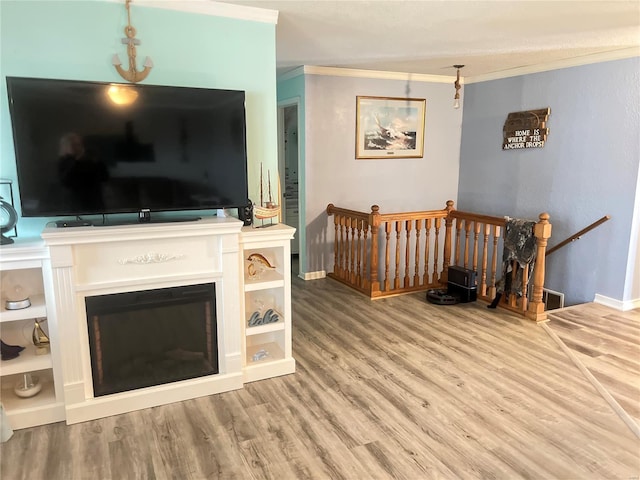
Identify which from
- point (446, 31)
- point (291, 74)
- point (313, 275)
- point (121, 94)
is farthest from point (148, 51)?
point (313, 275)

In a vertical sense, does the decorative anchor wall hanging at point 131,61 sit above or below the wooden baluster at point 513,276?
above

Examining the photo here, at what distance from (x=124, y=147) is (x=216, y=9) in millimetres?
1004

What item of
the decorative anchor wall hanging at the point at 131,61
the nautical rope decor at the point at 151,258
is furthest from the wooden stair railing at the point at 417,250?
the decorative anchor wall hanging at the point at 131,61

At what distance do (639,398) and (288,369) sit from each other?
2119mm

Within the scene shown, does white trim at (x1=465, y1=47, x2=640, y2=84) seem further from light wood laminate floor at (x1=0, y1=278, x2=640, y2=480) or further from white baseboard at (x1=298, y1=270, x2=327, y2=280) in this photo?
white baseboard at (x1=298, y1=270, x2=327, y2=280)

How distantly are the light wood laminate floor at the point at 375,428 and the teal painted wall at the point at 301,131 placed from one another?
1899 mm

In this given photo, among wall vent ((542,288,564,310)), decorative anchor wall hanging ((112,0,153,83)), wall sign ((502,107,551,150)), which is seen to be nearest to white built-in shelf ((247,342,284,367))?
decorative anchor wall hanging ((112,0,153,83))

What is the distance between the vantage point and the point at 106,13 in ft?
8.11

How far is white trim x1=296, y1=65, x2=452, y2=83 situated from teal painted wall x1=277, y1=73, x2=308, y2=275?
17 cm

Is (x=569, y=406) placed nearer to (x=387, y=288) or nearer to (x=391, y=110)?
(x=387, y=288)

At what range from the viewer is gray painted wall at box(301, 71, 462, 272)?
4.95 m

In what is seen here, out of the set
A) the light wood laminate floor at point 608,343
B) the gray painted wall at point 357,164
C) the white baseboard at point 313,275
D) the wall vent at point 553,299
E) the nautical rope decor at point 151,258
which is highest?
the gray painted wall at point 357,164

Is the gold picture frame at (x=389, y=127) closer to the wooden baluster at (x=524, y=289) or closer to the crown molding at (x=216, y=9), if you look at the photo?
the wooden baluster at (x=524, y=289)

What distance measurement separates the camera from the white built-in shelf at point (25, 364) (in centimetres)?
233
